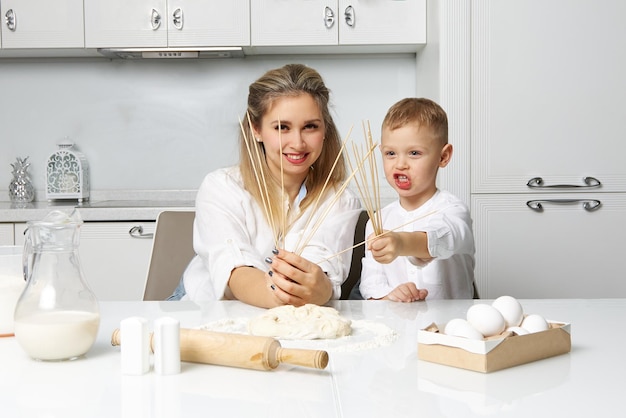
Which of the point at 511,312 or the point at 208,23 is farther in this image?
the point at 208,23

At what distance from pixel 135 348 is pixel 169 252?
1.20 metres

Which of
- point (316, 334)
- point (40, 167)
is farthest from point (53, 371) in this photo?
point (40, 167)

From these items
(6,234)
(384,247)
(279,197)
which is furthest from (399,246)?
(6,234)

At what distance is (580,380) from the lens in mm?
969

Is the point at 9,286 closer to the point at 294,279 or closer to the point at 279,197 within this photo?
the point at 294,279

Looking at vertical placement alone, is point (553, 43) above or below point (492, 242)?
above

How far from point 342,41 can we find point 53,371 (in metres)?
2.57

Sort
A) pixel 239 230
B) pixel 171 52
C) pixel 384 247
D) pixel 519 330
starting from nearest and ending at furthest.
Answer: pixel 519 330
pixel 384 247
pixel 239 230
pixel 171 52

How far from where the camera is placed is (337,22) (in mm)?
3344

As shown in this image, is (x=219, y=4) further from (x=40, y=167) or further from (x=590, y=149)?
(x=590, y=149)

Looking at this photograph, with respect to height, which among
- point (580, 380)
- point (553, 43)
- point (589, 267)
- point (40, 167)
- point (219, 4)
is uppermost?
point (219, 4)

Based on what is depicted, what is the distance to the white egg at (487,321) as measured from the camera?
3.55 feet

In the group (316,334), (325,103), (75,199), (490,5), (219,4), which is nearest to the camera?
(316,334)

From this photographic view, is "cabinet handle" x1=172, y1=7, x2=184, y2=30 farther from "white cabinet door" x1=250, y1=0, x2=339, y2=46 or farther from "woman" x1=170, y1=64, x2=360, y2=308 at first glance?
"woman" x1=170, y1=64, x2=360, y2=308
